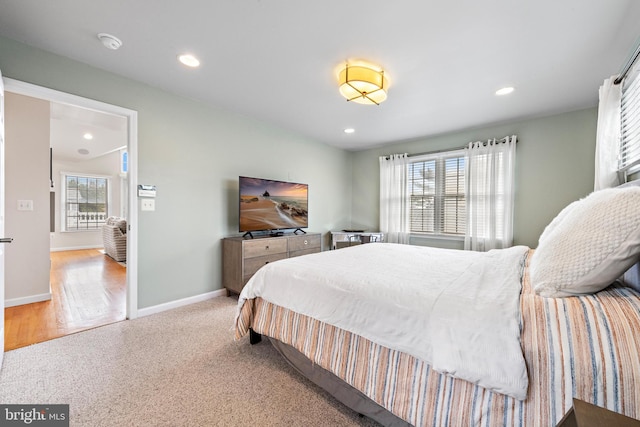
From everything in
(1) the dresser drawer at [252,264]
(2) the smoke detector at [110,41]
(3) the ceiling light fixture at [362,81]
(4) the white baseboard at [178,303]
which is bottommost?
(4) the white baseboard at [178,303]

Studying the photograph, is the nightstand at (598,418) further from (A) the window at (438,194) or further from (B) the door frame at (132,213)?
(A) the window at (438,194)

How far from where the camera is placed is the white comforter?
0.92 meters

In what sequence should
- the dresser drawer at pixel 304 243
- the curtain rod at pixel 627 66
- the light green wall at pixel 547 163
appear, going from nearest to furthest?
the curtain rod at pixel 627 66 < the light green wall at pixel 547 163 < the dresser drawer at pixel 304 243

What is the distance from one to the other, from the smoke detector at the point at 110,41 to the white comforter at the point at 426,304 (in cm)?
213

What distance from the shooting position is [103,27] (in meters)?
1.82

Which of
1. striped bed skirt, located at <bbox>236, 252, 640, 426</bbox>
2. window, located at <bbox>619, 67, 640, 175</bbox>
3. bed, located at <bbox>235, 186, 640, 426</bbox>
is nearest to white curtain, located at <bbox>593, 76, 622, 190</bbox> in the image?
window, located at <bbox>619, 67, 640, 175</bbox>

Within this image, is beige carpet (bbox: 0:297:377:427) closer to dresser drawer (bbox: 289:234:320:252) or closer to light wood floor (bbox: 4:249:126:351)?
light wood floor (bbox: 4:249:126:351)

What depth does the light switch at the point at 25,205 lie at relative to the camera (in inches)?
119

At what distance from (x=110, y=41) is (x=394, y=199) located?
4.19 metres

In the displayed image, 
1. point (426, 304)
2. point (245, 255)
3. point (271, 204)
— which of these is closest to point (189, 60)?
point (271, 204)

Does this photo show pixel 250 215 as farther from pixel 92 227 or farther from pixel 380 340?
pixel 92 227

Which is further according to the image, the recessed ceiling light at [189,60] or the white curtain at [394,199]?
the white curtain at [394,199]

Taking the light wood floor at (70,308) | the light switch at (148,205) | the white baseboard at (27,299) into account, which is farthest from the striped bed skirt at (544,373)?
the white baseboard at (27,299)

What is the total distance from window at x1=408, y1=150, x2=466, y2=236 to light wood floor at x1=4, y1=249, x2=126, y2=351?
4.41 metres
